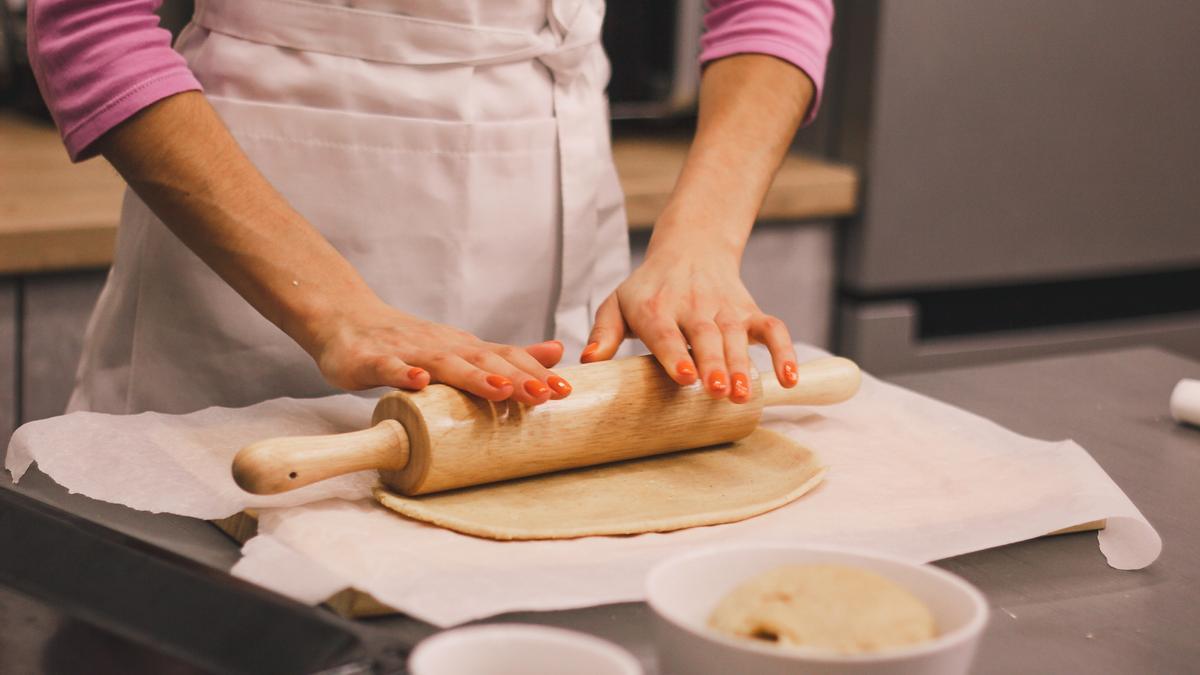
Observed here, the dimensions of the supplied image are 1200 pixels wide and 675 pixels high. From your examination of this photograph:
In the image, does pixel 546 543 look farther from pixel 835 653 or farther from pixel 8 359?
pixel 8 359

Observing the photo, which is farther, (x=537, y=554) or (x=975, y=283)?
(x=975, y=283)

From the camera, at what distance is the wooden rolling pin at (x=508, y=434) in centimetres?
75

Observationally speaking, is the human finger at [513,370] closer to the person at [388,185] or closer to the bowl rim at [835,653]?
the person at [388,185]

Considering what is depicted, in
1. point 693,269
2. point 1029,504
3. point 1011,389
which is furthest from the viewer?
point 1011,389

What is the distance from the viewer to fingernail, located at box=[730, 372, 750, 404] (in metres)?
0.88

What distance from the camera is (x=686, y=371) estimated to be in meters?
0.88

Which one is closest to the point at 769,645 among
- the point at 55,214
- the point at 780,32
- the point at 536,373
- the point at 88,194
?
the point at 536,373

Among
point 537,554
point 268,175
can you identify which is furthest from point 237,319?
point 537,554

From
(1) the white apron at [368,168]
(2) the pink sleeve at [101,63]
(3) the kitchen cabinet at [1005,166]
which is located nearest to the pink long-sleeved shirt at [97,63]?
(2) the pink sleeve at [101,63]

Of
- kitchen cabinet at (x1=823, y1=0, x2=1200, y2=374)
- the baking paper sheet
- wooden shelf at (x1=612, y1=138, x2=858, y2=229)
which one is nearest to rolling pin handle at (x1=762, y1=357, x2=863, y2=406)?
the baking paper sheet

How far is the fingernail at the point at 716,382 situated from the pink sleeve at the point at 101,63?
418 millimetres

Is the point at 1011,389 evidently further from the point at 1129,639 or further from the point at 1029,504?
the point at 1129,639

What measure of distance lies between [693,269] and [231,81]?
40 cm

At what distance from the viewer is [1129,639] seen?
677 mm
